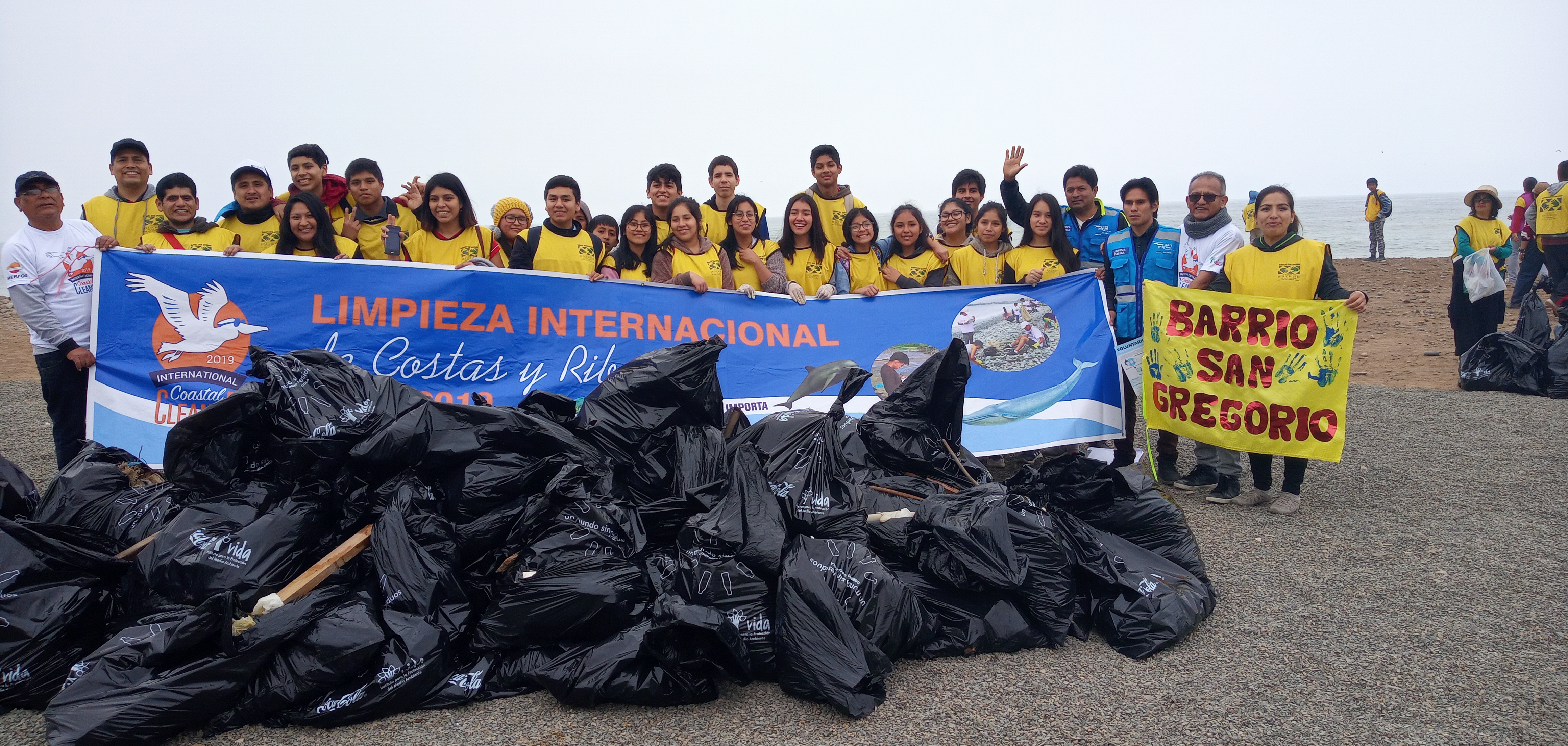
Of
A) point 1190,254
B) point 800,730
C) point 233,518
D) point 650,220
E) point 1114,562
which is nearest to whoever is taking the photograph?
point 800,730

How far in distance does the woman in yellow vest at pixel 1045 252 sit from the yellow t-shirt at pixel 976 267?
0.05m

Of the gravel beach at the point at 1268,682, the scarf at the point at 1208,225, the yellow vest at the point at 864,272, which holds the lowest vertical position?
the gravel beach at the point at 1268,682

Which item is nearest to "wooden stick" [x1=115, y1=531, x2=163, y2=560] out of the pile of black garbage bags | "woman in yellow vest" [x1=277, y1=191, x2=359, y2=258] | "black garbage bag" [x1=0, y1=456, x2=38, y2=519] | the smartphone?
the pile of black garbage bags

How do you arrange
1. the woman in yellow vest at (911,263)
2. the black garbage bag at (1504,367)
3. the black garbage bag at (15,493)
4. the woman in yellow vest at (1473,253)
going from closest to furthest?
the black garbage bag at (15,493) → the woman in yellow vest at (911,263) → the black garbage bag at (1504,367) → the woman in yellow vest at (1473,253)

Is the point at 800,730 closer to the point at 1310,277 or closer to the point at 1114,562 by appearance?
the point at 1114,562

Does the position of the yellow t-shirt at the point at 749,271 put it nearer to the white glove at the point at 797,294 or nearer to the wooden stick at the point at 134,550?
the white glove at the point at 797,294

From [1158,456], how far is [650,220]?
3.71 meters

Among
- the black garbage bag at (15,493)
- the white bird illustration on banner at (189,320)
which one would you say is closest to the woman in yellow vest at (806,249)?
the white bird illustration on banner at (189,320)

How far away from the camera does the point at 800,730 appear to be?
108 inches

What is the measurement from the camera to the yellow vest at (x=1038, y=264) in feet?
19.1

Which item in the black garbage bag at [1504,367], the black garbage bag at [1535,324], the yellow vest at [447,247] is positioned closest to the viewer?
the yellow vest at [447,247]

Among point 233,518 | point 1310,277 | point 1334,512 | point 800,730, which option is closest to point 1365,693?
point 800,730

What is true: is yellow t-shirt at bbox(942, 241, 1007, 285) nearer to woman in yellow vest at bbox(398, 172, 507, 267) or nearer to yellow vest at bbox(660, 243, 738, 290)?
yellow vest at bbox(660, 243, 738, 290)

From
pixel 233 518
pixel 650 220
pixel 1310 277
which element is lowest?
pixel 233 518
